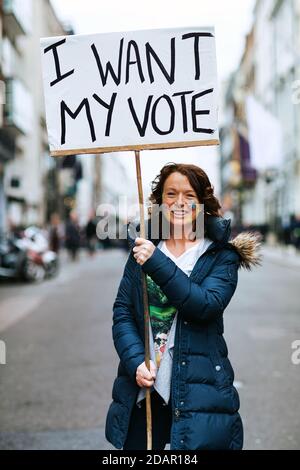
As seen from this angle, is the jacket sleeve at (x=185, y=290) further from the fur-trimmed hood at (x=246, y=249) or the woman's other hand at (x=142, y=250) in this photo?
the fur-trimmed hood at (x=246, y=249)

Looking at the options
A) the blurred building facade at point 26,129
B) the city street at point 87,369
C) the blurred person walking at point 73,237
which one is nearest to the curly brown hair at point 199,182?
the city street at point 87,369

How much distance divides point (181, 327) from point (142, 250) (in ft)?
1.11

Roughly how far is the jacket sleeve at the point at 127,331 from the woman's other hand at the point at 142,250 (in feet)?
0.54

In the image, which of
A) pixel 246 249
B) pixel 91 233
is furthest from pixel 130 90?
pixel 91 233

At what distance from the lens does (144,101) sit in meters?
2.93

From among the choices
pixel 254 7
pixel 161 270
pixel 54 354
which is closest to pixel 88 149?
pixel 161 270

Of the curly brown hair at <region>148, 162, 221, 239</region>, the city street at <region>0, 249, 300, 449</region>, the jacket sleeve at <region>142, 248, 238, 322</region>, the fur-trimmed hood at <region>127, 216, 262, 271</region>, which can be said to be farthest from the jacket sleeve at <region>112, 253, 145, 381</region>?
the city street at <region>0, 249, 300, 449</region>

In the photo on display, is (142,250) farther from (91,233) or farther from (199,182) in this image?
(91,233)

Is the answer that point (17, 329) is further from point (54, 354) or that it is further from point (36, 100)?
point (36, 100)

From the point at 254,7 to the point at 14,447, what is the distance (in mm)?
52408

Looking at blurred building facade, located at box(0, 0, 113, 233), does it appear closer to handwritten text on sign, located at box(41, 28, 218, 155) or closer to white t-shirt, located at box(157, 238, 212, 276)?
handwritten text on sign, located at box(41, 28, 218, 155)

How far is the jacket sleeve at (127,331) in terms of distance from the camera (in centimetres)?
279

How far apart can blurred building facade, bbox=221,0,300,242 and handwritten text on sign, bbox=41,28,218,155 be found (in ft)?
78.0

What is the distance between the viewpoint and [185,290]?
2678 millimetres
